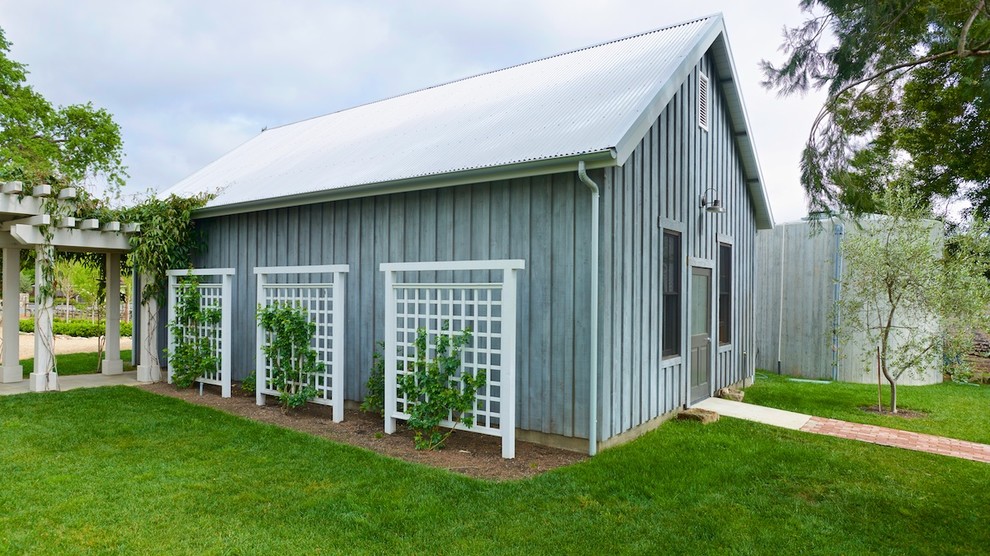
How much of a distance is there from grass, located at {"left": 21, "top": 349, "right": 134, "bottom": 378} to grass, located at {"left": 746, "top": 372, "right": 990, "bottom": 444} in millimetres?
10812

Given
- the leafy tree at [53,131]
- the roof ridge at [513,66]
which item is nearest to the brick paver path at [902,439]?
the roof ridge at [513,66]

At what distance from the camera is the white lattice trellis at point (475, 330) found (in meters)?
4.74

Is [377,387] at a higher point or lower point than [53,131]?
lower

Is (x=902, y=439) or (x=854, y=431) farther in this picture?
(x=854, y=431)

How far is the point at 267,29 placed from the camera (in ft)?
35.9

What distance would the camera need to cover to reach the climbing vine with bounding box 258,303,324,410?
6309 millimetres

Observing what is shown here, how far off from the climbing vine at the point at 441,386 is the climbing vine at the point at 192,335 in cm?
375

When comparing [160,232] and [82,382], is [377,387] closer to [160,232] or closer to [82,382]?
[160,232]

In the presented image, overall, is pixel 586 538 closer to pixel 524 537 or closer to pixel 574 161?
pixel 524 537

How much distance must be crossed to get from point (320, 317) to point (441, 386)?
2.46 meters

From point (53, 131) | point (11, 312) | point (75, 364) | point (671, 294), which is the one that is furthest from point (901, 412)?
point (53, 131)

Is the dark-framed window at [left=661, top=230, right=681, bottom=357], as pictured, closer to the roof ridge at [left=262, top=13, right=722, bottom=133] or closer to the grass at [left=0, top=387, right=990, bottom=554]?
the grass at [left=0, top=387, right=990, bottom=554]

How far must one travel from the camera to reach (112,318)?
9.48m

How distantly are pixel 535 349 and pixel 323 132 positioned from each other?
6717 mm
